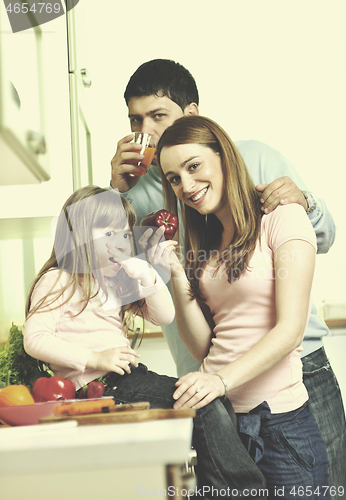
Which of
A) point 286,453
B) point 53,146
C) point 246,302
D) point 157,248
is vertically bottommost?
point 286,453

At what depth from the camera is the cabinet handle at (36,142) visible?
1.41 feet

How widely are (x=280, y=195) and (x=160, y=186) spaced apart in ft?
0.95

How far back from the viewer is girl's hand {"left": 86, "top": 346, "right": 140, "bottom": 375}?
74 centimetres

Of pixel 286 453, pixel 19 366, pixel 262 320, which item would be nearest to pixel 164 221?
pixel 262 320

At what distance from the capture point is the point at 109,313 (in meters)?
0.86

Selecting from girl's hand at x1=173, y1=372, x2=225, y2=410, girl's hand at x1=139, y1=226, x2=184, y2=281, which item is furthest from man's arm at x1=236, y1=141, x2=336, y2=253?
girl's hand at x1=173, y1=372, x2=225, y2=410

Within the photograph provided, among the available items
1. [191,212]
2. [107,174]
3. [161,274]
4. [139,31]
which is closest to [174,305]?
[161,274]

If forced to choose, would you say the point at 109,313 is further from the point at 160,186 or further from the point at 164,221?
the point at 160,186

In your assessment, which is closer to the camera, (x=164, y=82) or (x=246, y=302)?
(x=246, y=302)

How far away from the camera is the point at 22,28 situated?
827 millimetres

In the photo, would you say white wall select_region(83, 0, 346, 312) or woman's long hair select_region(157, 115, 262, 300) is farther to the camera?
white wall select_region(83, 0, 346, 312)

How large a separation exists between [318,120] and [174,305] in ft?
1.95

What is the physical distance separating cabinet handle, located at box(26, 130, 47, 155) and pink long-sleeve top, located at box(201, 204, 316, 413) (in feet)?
1.63

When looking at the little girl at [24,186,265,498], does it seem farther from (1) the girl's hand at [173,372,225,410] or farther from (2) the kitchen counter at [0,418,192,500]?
(2) the kitchen counter at [0,418,192,500]
